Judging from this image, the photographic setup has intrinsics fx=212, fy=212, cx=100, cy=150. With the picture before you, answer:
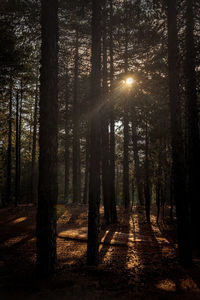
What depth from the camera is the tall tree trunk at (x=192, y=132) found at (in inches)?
347

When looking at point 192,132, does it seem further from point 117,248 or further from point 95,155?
point 117,248

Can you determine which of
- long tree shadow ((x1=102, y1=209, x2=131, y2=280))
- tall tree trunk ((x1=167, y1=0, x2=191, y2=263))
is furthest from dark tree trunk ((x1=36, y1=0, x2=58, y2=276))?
tall tree trunk ((x1=167, y1=0, x2=191, y2=263))

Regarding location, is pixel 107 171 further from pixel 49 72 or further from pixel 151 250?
pixel 49 72

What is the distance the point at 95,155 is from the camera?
716 cm

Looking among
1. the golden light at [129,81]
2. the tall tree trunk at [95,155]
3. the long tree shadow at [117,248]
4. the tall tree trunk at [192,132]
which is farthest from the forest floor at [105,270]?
the golden light at [129,81]

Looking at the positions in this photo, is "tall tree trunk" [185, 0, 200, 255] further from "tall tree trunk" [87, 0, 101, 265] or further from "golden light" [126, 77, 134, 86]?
"golden light" [126, 77, 134, 86]

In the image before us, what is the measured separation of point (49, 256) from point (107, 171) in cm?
773

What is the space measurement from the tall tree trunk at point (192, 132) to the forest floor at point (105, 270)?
170cm

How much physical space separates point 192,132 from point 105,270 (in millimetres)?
6425

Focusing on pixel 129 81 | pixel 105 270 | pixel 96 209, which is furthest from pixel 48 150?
pixel 129 81

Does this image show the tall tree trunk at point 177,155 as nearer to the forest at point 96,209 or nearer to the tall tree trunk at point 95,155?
the forest at point 96,209

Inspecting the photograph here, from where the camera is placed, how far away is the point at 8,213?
16344mm

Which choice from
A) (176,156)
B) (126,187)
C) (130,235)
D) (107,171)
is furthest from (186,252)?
(126,187)

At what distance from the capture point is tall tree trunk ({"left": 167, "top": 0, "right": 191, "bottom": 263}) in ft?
23.4
